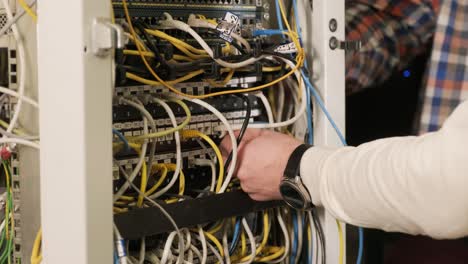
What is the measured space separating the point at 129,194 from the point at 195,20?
34 centimetres

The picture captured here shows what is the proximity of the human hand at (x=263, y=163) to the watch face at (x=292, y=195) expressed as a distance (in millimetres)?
44

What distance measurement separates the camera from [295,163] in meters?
1.21

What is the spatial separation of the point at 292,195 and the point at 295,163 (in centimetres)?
6

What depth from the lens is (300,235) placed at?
1.42m

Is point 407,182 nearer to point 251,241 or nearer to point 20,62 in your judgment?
point 251,241

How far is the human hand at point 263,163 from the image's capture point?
1261 mm

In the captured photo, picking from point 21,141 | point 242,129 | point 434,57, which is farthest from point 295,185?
point 434,57

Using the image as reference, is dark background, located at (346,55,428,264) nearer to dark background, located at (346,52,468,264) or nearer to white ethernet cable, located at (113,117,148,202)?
dark background, located at (346,52,468,264)

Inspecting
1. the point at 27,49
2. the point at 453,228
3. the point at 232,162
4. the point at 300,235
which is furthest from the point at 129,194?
the point at 453,228

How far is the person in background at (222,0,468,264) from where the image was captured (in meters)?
0.94

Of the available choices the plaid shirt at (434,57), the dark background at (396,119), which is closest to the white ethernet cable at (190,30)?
the plaid shirt at (434,57)

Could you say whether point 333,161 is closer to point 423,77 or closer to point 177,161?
point 177,161

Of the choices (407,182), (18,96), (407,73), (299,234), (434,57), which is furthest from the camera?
(407,73)

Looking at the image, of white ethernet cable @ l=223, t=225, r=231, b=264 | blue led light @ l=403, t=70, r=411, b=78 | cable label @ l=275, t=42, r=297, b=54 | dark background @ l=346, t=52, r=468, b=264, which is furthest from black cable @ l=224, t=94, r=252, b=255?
blue led light @ l=403, t=70, r=411, b=78
